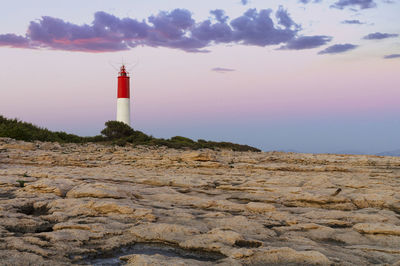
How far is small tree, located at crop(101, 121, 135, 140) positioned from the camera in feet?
84.9

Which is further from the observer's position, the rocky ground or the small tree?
the small tree

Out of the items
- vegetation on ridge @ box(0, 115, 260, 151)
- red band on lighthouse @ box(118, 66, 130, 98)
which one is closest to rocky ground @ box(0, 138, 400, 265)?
vegetation on ridge @ box(0, 115, 260, 151)

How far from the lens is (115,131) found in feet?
86.2

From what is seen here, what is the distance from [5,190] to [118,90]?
30.1 m

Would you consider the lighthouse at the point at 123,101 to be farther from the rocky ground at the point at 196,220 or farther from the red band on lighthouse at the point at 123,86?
the rocky ground at the point at 196,220

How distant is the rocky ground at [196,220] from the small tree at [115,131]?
15.5m

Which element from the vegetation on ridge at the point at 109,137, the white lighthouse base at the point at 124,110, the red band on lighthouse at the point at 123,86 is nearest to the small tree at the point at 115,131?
the vegetation on ridge at the point at 109,137

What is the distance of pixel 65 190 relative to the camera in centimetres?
756

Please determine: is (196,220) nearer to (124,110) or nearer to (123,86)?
(124,110)

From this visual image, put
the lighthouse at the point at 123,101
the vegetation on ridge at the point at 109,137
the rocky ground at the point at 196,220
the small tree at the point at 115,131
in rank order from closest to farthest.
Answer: the rocky ground at the point at 196,220
the vegetation on ridge at the point at 109,137
the small tree at the point at 115,131
the lighthouse at the point at 123,101

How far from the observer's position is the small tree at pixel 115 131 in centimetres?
2589

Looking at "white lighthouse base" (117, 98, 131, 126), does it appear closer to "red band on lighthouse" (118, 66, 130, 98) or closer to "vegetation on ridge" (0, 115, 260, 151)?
"red band on lighthouse" (118, 66, 130, 98)

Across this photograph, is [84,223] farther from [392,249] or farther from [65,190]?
[392,249]

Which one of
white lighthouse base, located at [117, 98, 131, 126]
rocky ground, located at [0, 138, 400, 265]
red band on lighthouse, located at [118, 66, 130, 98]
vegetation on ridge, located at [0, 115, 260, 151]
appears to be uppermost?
red band on lighthouse, located at [118, 66, 130, 98]
